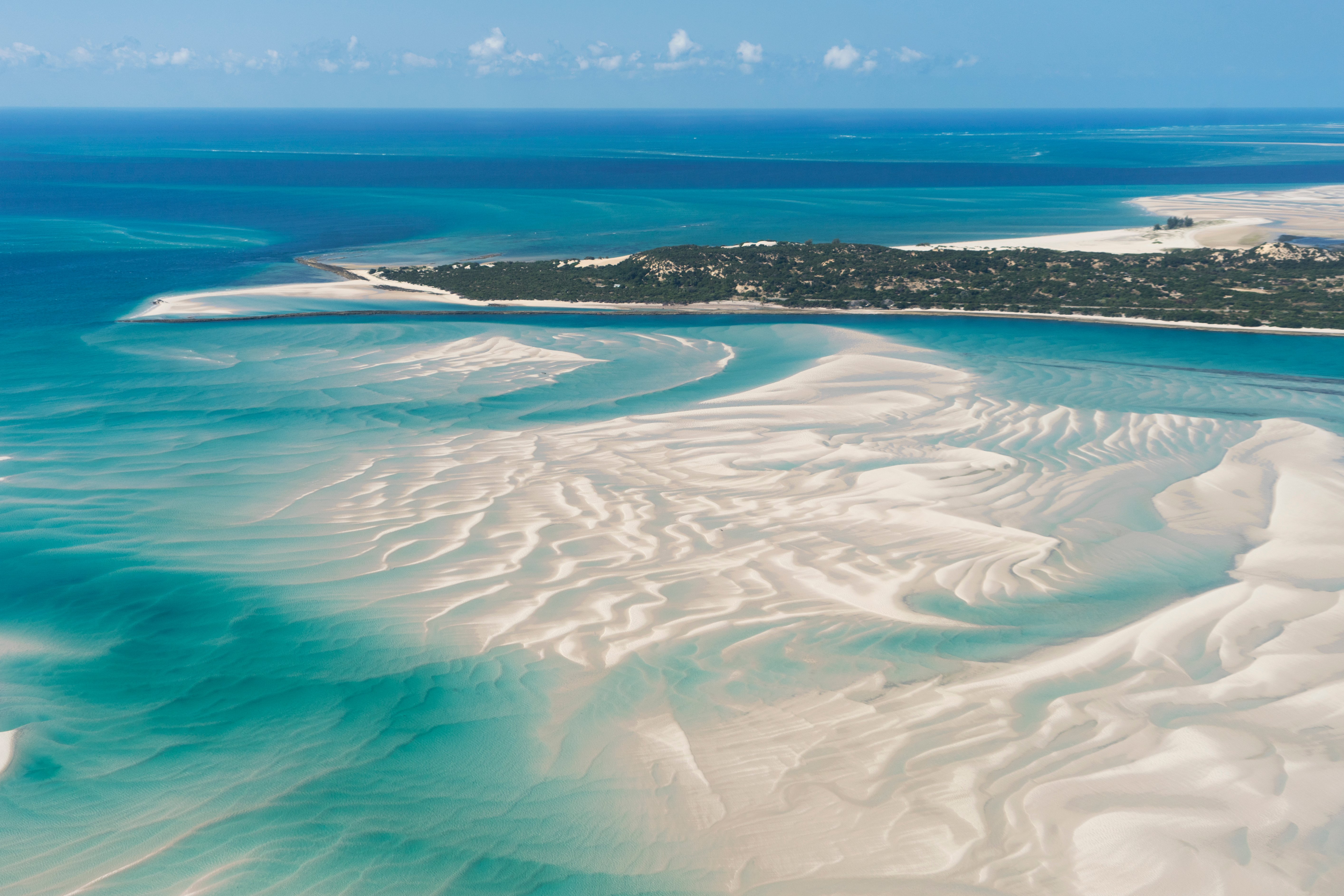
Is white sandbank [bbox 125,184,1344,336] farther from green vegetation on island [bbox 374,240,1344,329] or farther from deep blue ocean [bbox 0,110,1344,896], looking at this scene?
deep blue ocean [bbox 0,110,1344,896]

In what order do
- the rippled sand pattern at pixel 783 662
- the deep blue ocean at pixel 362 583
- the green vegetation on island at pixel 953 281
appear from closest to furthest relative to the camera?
the rippled sand pattern at pixel 783 662, the deep blue ocean at pixel 362 583, the green vegetation on island at pixel 953 281

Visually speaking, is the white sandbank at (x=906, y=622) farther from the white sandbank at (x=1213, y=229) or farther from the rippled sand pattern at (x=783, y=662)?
the white sandbank at (x=1213, y=229)

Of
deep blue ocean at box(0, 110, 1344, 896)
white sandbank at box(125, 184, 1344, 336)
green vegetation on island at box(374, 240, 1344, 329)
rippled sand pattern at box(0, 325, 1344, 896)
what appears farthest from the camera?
green vegetation on island at box(374, 240, 1344, 329)

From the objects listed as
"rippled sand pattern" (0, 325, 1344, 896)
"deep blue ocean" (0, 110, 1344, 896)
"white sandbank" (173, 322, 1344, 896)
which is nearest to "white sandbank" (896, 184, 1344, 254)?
"deep blue ocean" (0, 110, 1344, 896)

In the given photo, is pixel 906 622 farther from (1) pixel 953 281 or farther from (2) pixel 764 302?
(1) pixel 953 281

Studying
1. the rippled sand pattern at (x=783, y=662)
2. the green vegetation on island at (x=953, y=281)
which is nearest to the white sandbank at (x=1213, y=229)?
the green vegetation on island at (x=953, y=281)

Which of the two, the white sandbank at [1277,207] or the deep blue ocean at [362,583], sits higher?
the white sandbank at [1277,207]

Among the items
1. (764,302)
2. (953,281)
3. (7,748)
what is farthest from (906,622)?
(953,281)

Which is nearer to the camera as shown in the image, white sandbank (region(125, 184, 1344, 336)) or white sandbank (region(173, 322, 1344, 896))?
white sandbank (region(173, 322, 1344, 896))
